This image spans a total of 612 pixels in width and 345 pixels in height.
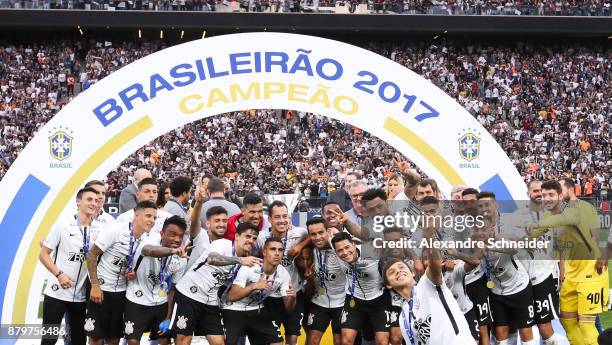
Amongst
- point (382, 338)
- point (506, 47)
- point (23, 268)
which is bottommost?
point (382, 338)

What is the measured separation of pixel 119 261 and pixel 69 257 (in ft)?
1.90

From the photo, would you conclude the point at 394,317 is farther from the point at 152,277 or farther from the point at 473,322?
the point at 152,277

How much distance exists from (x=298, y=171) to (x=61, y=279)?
22746 millimetres

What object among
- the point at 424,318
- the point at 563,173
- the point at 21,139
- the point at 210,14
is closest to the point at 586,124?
the point at 563,173

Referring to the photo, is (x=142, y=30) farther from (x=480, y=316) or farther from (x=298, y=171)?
(x=480, y=316)

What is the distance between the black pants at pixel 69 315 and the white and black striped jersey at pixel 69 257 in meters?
0.07

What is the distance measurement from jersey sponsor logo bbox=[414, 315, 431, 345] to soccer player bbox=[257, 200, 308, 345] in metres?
2.42

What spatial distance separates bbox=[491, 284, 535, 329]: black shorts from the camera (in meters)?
10.2

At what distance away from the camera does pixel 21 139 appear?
112 ft

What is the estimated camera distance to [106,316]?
32.5 ft

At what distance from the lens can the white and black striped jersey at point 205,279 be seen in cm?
959

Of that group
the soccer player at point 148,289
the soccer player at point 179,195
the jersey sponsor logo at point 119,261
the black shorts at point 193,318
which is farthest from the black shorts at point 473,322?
the jersey sponsor logo at point 119,261

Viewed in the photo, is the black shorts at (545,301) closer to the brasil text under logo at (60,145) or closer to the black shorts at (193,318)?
the black shorts at (193,318)

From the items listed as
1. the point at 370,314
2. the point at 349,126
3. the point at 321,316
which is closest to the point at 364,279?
the point at 370,314
